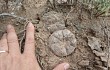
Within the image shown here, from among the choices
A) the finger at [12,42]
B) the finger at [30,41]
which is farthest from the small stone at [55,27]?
the finger at [12,42]

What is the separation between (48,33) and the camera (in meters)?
2.89

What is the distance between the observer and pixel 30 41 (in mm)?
2744

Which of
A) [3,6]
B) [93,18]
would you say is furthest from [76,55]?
[3,6]

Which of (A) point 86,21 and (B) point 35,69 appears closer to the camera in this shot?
(B) point 35,69

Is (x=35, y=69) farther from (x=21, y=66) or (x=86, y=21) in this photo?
(x=86, y=21)

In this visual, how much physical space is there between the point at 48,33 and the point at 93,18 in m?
0.49

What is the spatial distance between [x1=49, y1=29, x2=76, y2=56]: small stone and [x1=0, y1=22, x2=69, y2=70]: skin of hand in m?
0.15

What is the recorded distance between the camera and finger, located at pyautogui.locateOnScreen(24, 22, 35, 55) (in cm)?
273

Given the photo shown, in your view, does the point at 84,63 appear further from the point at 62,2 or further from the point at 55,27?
the point at 62,2

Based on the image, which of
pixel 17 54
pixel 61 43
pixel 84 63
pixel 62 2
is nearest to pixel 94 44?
pixel 84 63

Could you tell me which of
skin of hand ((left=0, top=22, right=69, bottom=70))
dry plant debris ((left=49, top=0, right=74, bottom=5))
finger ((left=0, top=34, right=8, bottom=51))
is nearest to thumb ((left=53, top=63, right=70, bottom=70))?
skin of hand ((left=0, top=22, right=69, bottom=70))

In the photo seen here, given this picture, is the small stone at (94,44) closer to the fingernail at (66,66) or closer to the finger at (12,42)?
the fingernail at (66,66)

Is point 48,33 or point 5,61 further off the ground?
point 48,33

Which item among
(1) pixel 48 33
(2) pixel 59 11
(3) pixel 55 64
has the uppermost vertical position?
(2) pixel 59 11
